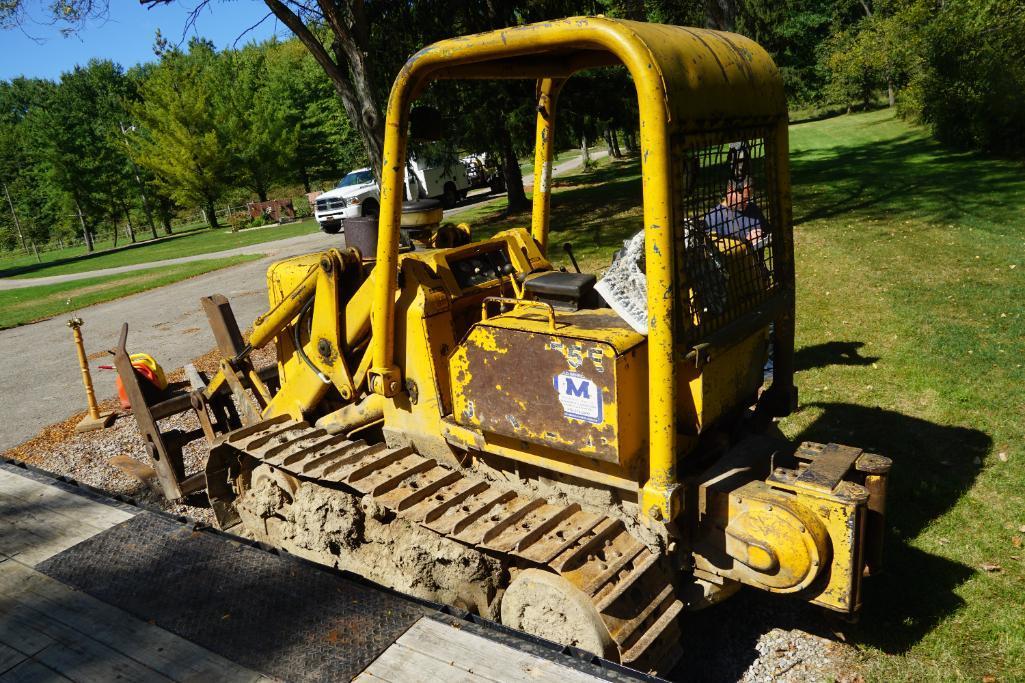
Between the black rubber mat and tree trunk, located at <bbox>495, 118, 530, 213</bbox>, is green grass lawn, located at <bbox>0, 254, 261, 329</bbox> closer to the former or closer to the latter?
tree trunk, located at <bbox>495, 118, 530, 213</bbox>

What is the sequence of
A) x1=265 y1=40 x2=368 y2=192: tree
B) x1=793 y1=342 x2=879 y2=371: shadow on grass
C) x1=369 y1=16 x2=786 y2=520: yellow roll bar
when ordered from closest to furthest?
1. x1=369 y1=16 x2=786 y2=520: yellow roll bar
2. x1=793 y1=342 x2=879 y2=371: shadow on grass
3. x1=265 y1=40 x2=368 y2=192: tree

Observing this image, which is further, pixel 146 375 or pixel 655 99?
pixel 146 375

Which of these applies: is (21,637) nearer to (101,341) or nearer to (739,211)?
(739,211)

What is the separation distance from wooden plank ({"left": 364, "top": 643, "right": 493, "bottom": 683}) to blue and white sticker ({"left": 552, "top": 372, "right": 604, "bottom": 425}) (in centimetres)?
115

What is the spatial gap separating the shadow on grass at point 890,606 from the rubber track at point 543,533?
416 mm

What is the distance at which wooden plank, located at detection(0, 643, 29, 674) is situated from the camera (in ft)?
10.5

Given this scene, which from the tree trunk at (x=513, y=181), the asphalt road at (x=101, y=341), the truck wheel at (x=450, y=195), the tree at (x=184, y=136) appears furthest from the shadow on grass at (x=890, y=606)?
the tree at (x=184, y=136)

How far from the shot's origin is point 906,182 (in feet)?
65.0

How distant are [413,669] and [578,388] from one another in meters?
1.36

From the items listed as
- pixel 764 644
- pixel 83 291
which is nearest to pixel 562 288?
pixel 764 644

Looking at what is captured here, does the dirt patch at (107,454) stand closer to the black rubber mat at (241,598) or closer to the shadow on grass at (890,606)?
the black rubber mat at (241,598)

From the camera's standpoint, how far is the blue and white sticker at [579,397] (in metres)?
3.11

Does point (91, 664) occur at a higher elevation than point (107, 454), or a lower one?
higher

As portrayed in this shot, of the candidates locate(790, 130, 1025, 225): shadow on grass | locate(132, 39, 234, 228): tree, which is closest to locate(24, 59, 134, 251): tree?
locate(132, 39, 234, 228): tree
